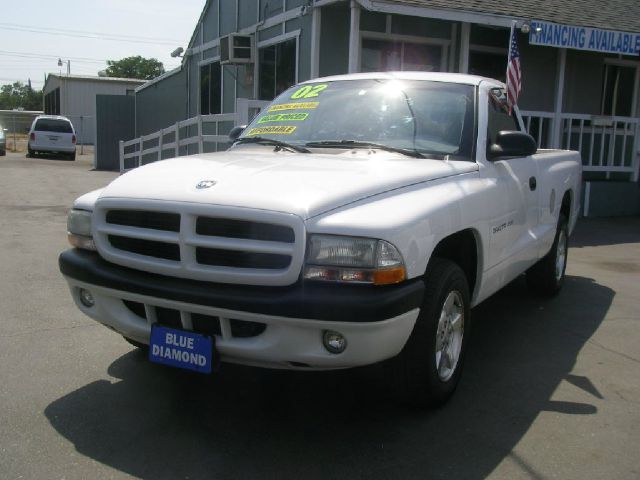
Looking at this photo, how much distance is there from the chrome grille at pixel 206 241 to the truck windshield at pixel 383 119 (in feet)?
4.29

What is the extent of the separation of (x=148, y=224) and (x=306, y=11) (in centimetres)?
876

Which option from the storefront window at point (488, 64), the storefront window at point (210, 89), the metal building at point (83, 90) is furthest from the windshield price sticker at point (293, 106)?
the metal building at point (83, 90)

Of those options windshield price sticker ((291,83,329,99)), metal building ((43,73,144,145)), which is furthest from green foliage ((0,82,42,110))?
windshield price sticker ((291,83,329,99))

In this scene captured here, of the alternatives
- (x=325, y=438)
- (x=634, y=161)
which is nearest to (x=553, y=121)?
(x=634, y=161)

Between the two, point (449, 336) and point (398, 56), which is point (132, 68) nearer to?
point (398, 56)

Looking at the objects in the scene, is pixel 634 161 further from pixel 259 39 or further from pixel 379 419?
pixel 379 419

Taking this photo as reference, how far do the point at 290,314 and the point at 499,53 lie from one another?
11184 millimetres

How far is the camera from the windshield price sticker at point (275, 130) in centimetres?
460

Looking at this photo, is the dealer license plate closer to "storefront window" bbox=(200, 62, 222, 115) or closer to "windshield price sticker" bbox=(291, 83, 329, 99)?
"windshield price sticker" bbox=(291, 83, 329, 99)

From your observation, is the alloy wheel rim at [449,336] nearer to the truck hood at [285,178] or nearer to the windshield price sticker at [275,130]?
the truck hood at [285,178]

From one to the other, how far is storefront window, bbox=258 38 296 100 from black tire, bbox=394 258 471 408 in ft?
30.2

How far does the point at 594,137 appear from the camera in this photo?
1298 centimetres

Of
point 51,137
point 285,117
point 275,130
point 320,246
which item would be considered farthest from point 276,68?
point 51,137

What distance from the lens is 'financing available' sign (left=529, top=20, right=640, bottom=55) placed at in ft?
35.8
